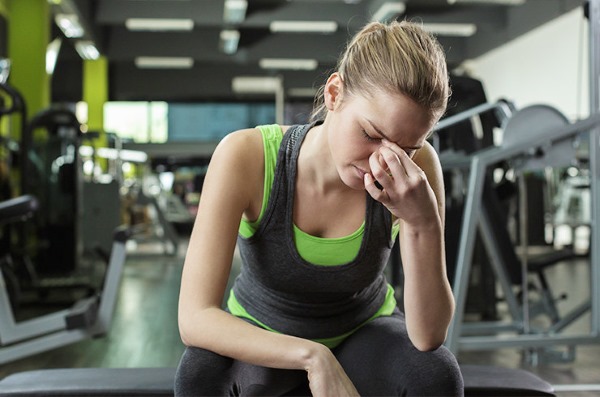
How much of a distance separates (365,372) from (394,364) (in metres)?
0.07

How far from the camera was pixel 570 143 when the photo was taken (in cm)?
276

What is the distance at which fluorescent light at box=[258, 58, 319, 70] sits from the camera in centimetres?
1373

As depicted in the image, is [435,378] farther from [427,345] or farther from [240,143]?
[240,143]

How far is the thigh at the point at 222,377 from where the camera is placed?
1126mm

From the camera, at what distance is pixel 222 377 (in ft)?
3.78

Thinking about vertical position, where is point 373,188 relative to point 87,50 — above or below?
below

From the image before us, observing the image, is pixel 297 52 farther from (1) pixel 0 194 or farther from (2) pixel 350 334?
(2) pixel 350 334

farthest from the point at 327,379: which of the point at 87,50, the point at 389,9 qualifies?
the point at 87,50

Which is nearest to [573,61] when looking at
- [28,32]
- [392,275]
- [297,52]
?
[297,52]

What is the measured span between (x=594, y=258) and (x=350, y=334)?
5.70 ft

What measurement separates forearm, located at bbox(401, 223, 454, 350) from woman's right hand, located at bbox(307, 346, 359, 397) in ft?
0.51

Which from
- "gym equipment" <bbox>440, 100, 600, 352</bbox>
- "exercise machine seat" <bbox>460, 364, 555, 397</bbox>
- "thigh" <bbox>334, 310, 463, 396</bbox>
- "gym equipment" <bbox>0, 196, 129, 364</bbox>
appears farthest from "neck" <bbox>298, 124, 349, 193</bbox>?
"gym equipment" <bbox>0, 196, 129, 364</bbox>

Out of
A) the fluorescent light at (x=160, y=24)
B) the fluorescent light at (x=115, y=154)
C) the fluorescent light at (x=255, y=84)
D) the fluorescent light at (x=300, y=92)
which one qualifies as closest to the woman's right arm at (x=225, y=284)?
the fluorescent light at (x=115, y=154)

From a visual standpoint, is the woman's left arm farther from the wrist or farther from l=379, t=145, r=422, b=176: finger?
the wrist
